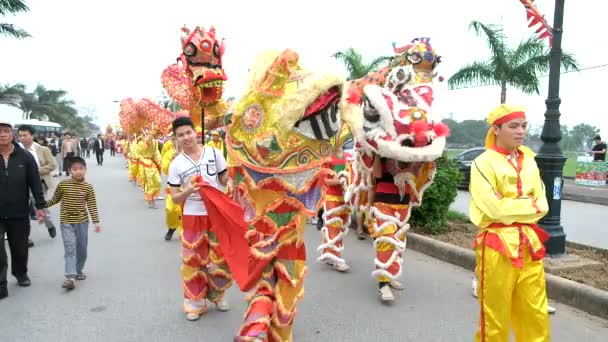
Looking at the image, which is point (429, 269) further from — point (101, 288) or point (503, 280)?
point (101, 288)

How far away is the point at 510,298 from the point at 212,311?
8.75ft

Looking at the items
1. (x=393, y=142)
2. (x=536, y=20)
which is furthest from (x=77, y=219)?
(x=536, y=20)

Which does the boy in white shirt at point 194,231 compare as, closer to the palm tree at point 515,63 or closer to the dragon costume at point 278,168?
the dragon costume at point 278,168

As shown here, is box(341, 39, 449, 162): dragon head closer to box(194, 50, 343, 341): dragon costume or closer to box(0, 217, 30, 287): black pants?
box(194, 50, 343, 341): dragon costume

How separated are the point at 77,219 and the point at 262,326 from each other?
3.19 m

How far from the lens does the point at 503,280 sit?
10.1 ft

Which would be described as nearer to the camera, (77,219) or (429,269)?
(77,219)

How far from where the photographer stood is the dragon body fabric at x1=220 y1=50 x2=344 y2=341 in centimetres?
314

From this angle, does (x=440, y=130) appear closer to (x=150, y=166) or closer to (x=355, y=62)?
(x=150, y=166)

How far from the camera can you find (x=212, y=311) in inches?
179

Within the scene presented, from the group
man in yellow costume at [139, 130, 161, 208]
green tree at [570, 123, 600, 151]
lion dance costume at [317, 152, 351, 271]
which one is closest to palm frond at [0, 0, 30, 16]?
man in yellow costume at [139, 130, 161, 208]

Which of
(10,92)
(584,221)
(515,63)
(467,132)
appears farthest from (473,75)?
(467,132)

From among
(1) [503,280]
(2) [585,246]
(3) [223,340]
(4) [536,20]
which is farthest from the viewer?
(2) [585,246]

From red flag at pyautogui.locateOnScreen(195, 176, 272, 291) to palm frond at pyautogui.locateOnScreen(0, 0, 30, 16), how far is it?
54.9 feet
